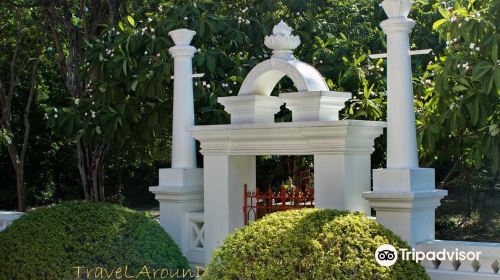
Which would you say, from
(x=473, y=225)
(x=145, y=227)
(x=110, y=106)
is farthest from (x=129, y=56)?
(x=473, y=225)

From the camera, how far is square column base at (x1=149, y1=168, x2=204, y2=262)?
382 inches

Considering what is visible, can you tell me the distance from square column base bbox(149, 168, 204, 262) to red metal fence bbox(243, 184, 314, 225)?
866 mm

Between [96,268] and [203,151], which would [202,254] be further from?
[96,268]

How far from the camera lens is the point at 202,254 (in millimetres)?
9453

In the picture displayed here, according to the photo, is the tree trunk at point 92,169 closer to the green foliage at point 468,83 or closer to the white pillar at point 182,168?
the white pillar at point 182,168

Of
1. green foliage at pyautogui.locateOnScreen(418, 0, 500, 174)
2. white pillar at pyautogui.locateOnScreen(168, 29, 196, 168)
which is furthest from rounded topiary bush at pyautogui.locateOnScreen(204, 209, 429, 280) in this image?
white pillar at pyautogui.locateOnScreen(168, 29, 196, 168)

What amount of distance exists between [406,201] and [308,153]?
4.58 ft

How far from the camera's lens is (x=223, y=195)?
9125 mm

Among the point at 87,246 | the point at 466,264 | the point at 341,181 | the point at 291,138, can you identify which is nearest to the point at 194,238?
the point at 291,138

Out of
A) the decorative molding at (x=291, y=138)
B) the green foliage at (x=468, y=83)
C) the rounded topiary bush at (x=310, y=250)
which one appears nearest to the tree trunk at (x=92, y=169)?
the decorative molding at (x=291, y=138)

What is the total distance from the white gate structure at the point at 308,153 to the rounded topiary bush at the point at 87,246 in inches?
61.5

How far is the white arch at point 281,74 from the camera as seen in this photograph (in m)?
8.37

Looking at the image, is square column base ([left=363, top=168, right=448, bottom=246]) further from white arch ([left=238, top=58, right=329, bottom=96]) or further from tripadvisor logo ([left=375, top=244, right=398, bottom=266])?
tripadvisor logo ([left=375, top=244, right=398, bottom=266])

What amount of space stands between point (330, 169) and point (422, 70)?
12.0 feet
